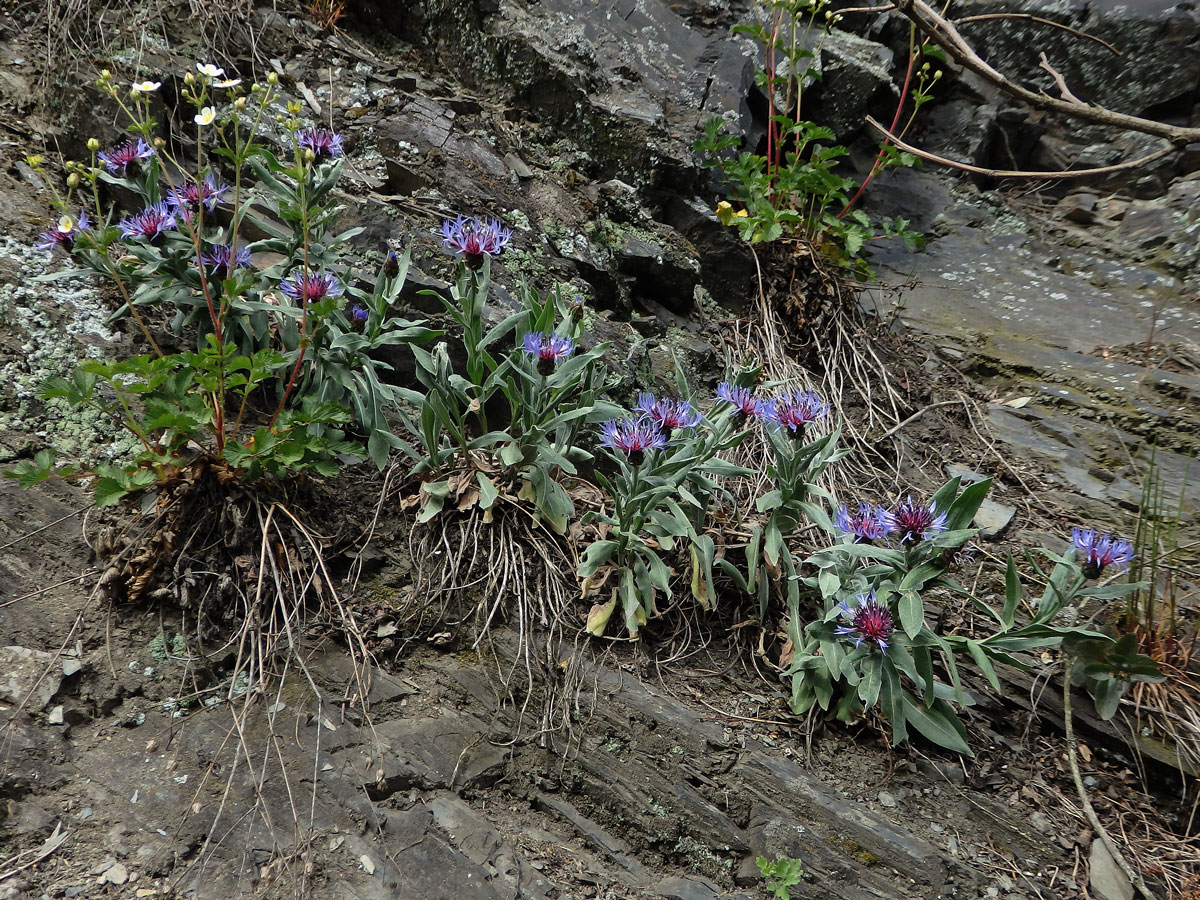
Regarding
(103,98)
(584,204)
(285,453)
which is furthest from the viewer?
(584,204)

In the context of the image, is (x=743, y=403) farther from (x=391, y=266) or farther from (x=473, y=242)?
(x=391, y=266)

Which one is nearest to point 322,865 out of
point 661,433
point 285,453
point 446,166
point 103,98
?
point 285,453

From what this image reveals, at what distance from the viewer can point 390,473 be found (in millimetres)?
2730

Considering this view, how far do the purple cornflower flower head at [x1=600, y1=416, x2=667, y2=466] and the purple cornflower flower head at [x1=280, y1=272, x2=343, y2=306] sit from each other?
953mm

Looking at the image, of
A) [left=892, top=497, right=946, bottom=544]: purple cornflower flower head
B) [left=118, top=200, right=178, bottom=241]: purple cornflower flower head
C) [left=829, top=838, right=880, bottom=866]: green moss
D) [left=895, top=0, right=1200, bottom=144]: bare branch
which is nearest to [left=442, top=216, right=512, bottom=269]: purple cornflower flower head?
[left=118, top=200, right=178, bottom=241]: purple cornflower flower head

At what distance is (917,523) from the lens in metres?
2.25

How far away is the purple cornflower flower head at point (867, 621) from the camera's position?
2303 mm

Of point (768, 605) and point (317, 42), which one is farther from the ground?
point (317, 42)

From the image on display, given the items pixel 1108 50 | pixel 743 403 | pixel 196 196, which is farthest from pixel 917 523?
pixel 1108 50

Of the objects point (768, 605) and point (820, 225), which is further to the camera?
point (820, 225)

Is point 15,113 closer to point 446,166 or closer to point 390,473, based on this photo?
point 446,166

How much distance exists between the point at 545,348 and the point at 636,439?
15.1 inches

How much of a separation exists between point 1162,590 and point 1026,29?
4.10 m

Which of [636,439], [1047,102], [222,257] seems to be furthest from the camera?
[222,257]
